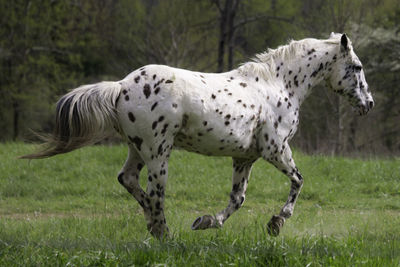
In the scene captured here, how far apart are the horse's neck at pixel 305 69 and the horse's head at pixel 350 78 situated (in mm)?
86

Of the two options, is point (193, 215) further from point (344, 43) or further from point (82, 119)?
point (344, 43)

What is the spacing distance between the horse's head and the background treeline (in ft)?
36.5

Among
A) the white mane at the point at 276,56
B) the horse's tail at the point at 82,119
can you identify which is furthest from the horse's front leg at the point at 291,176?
the horse's tail at the point at 82,119

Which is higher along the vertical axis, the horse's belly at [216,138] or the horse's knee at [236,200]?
the horse's belly at [216,138]

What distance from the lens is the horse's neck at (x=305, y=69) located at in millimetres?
6062

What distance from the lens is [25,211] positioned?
788 centimetres

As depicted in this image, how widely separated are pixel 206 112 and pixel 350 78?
2091 mm

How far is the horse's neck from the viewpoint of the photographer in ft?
19.9

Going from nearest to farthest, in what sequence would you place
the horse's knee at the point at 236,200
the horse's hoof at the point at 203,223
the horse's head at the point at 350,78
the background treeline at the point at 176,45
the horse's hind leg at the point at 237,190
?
the horse's hoof at the point at 203,223, the horse's hind leg at the point at 237,190, the horse's knee at the point at 236,200, the horse's head at the point at 350,78, the background treeline at the point at 176,45

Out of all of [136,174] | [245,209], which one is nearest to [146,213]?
[136,174]

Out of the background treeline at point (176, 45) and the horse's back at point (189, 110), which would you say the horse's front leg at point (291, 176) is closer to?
the horse's back at point (189, 110)

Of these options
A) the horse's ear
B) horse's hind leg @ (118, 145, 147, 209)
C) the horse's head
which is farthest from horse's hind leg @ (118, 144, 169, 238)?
the horse's ear

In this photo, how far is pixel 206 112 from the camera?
5.13m

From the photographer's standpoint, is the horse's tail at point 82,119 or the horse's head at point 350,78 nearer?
A: the horse's tail at point 82,119
